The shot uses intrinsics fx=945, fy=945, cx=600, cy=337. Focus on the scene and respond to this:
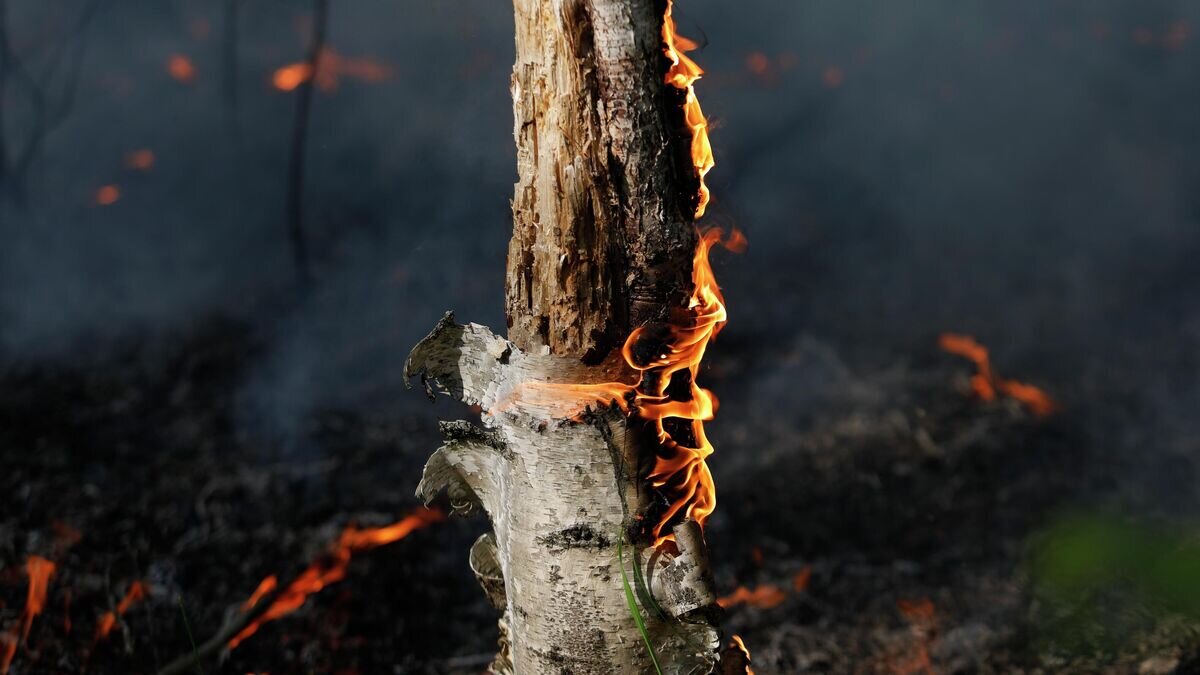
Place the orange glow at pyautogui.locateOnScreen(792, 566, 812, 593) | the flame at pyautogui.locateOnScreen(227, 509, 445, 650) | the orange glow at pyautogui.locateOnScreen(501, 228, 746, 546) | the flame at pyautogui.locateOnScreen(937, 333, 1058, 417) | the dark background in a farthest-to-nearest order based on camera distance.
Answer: the flame at pyautogui.locateOnScreen(937, 333, 1058, 417) < the dark background < the orange glow at pyautogui.locateOnScreen(792, 566, 812, 593) < the flame at pyautogui.locateOnScreen(227, 509, 445, 650) < the orange glow at pyautogui.locateOnScreen(501, 228, 746, 546)

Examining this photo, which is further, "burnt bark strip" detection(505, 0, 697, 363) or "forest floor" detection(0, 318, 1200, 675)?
"forest floor" detection(0, 318, 1200, 675)

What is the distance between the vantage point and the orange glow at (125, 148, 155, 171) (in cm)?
664

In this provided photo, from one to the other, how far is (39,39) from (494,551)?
6.07 metres

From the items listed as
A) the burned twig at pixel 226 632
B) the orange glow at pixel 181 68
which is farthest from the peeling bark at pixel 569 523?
the orange glow at pixel 181 68

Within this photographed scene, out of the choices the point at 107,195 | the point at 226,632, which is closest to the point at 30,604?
the point at 226,632

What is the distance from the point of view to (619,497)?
70.4 inches

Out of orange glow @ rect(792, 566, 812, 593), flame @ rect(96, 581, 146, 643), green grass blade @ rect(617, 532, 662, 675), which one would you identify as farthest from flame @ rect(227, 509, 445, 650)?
green grass blade @ rect(617, 532, 662, 675)

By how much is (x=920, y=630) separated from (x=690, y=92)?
2.63m

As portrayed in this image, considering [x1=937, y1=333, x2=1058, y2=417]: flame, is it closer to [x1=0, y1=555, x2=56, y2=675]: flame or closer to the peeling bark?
the peeling bark

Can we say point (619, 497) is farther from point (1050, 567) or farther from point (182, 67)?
point (182, 67)

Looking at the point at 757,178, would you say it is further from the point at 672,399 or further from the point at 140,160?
the point at 672,399

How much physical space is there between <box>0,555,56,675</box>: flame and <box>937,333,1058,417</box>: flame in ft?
15.7

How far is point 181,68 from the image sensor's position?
6691 mm

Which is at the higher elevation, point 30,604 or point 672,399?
point 672,399
